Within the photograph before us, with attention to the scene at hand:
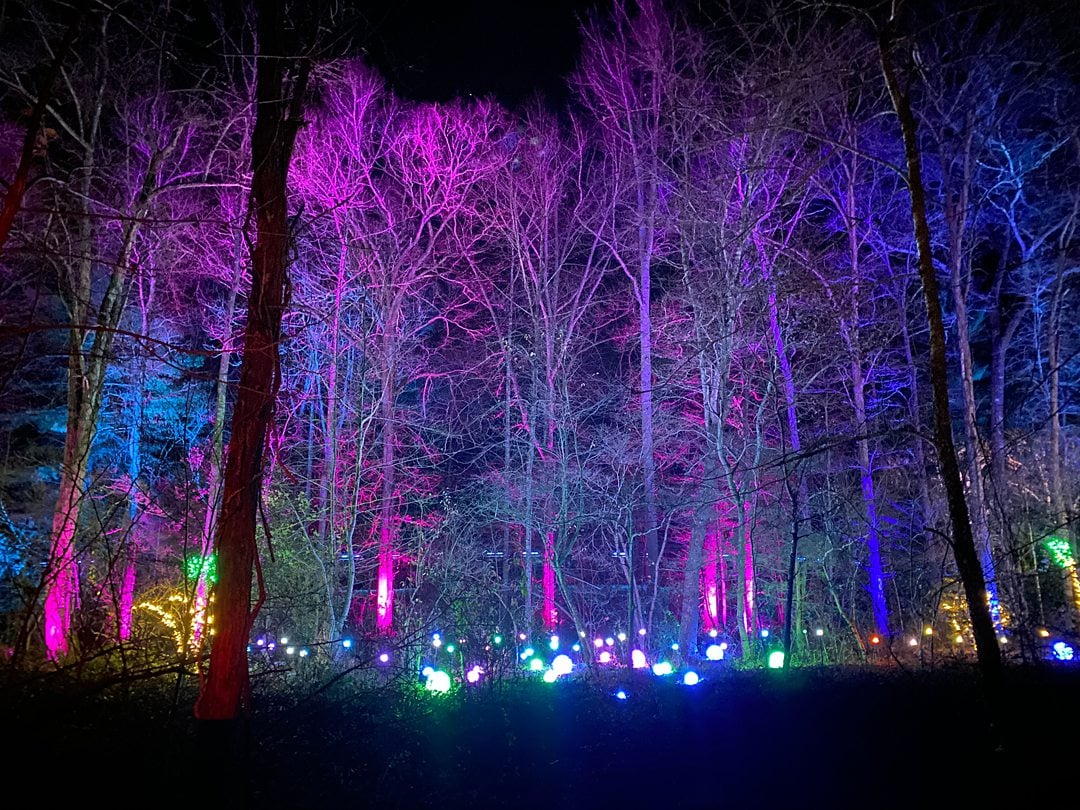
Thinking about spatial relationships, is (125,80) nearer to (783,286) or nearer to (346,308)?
(346,308)

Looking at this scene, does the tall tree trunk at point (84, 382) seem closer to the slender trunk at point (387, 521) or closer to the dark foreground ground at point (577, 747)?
the dark foreground ground at point (577, 747)

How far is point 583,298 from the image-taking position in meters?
19.3

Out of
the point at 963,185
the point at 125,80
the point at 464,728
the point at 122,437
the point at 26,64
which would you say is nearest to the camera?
the point at 464,728

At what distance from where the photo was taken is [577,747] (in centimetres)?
591

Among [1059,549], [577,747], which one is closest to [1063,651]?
[1059,549]

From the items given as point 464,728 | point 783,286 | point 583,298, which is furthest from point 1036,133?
point 464,728

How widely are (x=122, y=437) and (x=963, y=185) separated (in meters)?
19.6

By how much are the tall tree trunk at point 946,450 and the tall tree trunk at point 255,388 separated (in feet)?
18.7

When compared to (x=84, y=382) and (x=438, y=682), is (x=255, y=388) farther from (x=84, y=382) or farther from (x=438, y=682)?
(x=84, y=382)

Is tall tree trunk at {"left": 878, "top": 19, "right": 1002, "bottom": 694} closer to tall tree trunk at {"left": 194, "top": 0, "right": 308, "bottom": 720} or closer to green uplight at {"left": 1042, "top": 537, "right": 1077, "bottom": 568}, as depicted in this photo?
tall tree trunk at {"left": 194, "top": 0, "right": 308, "bottom": 720}

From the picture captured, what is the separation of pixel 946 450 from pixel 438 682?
556 cm

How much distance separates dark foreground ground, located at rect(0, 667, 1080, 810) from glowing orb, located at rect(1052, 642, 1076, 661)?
3.26m

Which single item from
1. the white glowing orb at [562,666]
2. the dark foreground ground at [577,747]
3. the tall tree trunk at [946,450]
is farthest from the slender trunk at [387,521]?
the tall tree trunk at [946,450]

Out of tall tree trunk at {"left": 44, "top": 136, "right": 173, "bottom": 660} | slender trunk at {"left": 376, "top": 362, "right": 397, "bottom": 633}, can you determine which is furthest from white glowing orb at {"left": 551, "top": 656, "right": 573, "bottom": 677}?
tall tree trunk at {"left": 44, "top": 136, "right": 173, "bottom": 660}
